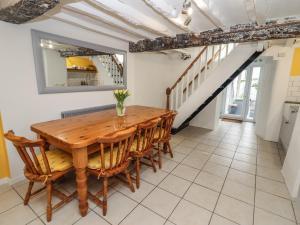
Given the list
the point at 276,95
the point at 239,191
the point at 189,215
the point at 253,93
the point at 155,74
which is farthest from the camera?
the point at 253,93

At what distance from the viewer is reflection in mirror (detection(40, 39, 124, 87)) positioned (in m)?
2.29

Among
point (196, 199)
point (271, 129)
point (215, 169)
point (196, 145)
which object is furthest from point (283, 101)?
point (196, 199)

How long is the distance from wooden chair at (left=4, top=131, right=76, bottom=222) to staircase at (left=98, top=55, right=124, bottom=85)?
187cm

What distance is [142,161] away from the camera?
282 centimetres

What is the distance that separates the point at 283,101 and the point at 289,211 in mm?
2607

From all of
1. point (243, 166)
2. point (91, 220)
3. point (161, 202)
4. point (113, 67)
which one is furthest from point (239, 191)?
point (113, 67)

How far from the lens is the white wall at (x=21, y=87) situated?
188 cm

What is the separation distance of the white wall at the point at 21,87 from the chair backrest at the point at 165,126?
1522 millimetres

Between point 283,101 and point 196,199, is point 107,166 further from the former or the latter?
point 283,101

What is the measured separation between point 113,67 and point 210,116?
301cm

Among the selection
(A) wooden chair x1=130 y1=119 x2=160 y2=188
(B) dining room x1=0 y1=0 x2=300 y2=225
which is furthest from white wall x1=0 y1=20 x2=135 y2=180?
(A) wooden chair x1=130 y1=119 x2=160 y2=188

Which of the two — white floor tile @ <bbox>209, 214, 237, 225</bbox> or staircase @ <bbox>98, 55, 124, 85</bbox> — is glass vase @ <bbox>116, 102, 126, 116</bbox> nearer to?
staircase @ <bbox>98, 55, 124, 85</bbox>

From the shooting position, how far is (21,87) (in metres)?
2.02

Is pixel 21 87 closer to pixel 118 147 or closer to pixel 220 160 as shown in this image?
pixel 118 147
